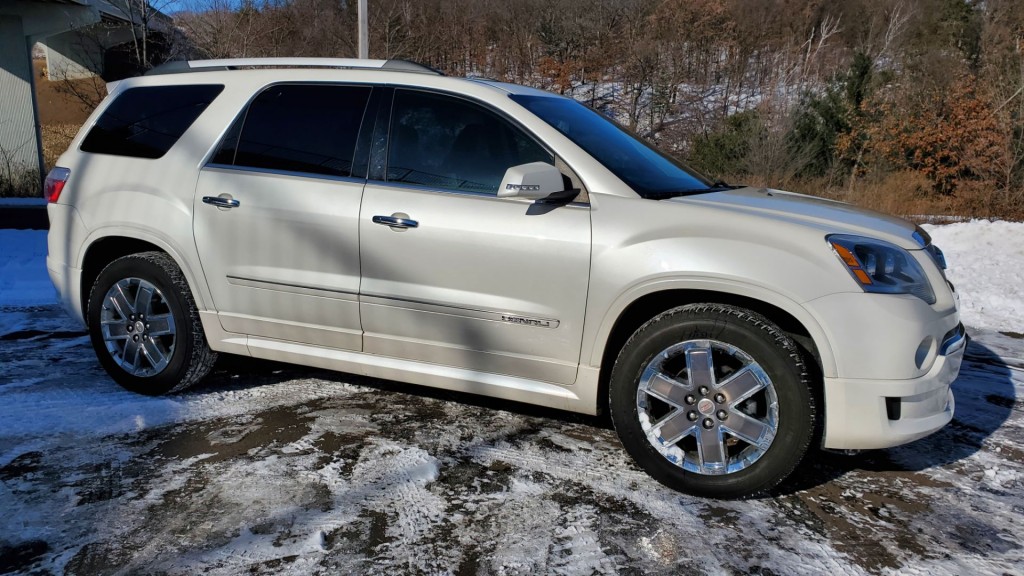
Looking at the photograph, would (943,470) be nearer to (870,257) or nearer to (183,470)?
(870,257)

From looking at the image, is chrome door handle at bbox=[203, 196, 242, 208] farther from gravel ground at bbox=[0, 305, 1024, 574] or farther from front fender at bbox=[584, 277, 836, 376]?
front fender at bbox=[584, 277, 836, 376]

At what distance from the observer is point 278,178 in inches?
157

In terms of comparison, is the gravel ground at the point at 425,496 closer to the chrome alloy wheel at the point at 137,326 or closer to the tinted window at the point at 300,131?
the chrome alloy wheel at the point at 137,326

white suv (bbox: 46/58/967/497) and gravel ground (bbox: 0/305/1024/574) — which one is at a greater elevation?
white suv (bbox: 46/58/967/497)

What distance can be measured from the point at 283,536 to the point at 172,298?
2.00 metres

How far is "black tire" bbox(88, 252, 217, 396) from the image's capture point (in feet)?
13.9

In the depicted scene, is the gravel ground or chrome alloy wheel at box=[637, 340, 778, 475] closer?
the gravel ground

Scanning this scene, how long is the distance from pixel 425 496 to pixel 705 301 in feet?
5.03

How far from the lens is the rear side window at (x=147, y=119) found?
434 centimetres

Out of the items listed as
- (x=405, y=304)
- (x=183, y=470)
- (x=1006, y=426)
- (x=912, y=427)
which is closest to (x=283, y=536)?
(x=183, y=470)

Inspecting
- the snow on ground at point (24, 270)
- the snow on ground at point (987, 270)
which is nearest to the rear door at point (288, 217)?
the snow on ground at point (24, 270)

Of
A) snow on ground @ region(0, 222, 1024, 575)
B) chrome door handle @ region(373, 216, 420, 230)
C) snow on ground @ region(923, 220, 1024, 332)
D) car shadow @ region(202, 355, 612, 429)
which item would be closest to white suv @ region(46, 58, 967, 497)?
chrome door handle @ region(373, 216, 420, 230)

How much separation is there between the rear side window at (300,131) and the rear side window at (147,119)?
1.21ft

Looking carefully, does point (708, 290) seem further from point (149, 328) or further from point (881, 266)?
point (149, 328)
